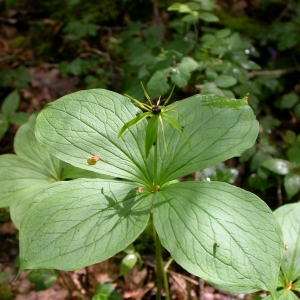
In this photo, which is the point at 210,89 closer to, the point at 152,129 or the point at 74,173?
the point at 74,173

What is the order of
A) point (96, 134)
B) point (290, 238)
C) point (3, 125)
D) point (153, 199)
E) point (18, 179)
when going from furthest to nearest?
point (3, 125) < point (18, 179) < point (290, 238) < point (96, 134) < point (153, 199)

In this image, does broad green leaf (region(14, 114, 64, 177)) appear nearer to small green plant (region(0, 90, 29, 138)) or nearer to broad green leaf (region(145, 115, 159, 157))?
small green plant (region(0, 90, 29, 138))

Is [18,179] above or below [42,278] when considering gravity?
above

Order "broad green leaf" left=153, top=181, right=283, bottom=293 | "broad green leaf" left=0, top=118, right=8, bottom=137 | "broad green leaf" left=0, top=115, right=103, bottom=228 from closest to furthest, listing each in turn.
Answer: "broad green leaf" left=153, top=181, right=283, bottom=293 → "broad green leaf" left=0, top=115, right=103, bottom=228 → "broad green leaf" left=0, top=118, right=8, bottom=137

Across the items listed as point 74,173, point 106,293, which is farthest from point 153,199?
point 106,293

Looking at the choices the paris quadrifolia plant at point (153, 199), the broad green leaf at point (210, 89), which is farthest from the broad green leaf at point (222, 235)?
the broad green leaf at point (210, 89)

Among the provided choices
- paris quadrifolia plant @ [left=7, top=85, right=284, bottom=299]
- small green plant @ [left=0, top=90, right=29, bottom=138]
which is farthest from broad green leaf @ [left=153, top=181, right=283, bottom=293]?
small green plant @ [left=0, top=90, right=29, bottom=138]

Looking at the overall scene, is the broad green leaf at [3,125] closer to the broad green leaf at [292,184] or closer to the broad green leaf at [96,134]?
the broad green leaf at [96,134]

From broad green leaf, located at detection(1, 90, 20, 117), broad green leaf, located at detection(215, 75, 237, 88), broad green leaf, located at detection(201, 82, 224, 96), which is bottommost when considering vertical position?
broad green leaf, located at detection(1, 90, 20, 117)
